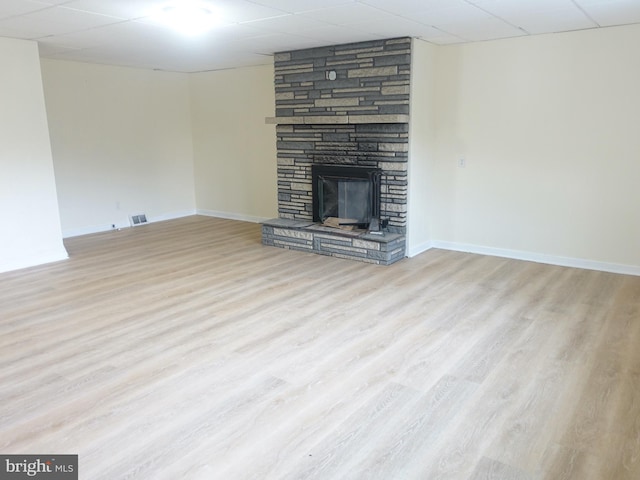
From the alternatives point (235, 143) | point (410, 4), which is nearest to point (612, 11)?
point (410, 4)

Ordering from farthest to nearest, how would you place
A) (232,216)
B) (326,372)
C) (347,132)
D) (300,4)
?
(232,216) → (347,132) → (300,4) → (326,372)

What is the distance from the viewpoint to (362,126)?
5414mm

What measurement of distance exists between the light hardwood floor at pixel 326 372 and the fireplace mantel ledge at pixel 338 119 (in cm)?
160

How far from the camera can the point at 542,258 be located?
518cm

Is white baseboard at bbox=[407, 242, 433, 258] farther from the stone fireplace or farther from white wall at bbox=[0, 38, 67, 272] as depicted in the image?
white wall at bbox=[0, 38, 67, 272]

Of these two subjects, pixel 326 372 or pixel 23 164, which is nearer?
pixel 326 372

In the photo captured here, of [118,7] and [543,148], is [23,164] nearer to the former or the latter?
[118,7]

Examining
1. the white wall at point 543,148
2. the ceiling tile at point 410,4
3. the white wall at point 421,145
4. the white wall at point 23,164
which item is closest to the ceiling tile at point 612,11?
the white wall at point 543,148

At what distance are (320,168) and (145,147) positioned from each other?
10.7 ft

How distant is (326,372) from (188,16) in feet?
9.82

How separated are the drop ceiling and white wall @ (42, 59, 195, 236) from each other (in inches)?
37.4

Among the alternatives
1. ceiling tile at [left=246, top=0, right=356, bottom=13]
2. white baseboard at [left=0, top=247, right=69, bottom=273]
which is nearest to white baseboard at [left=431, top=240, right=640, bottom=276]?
ceiling tile at [left=246, top=0, right=356, bottom=13]

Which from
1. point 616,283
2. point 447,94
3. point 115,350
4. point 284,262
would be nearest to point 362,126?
point 447,94

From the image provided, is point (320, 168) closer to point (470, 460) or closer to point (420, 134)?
point (420, 134)
